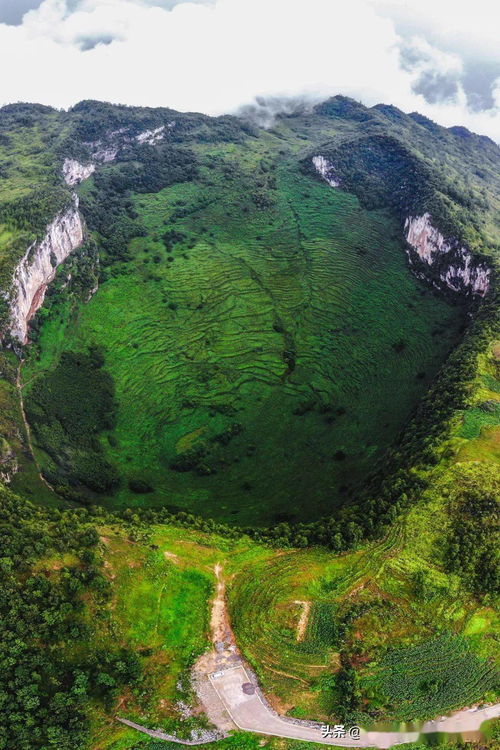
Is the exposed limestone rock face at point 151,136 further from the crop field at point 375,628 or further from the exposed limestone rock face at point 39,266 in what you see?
the crop field at point 375,628

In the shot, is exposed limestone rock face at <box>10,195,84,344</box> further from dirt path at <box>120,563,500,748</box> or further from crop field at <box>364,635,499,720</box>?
crop field at <box>364,635,499,720</box>

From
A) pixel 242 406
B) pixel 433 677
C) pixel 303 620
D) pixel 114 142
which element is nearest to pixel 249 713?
pixel 303 620

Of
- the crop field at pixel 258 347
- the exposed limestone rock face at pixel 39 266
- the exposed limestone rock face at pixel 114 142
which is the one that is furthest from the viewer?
the exposed limestone rock face at pixel 114 142

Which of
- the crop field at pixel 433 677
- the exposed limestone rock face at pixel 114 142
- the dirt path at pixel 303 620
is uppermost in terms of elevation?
the exposed limestone rock face at pixel 114 142

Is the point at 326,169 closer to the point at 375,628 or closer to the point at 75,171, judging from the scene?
the point at 75,171

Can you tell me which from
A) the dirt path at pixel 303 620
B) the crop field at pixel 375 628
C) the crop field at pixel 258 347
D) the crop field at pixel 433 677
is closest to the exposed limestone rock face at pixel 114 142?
A: the crop field at pixel 258 347

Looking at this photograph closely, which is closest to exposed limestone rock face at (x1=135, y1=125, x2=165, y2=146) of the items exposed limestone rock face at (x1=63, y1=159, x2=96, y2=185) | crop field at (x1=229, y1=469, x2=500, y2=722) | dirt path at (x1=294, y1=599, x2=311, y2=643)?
exposed limestone rock face at (x1=63, y1=159, x2=96, y2=185)

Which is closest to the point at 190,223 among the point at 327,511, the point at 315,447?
the point at 315,447
